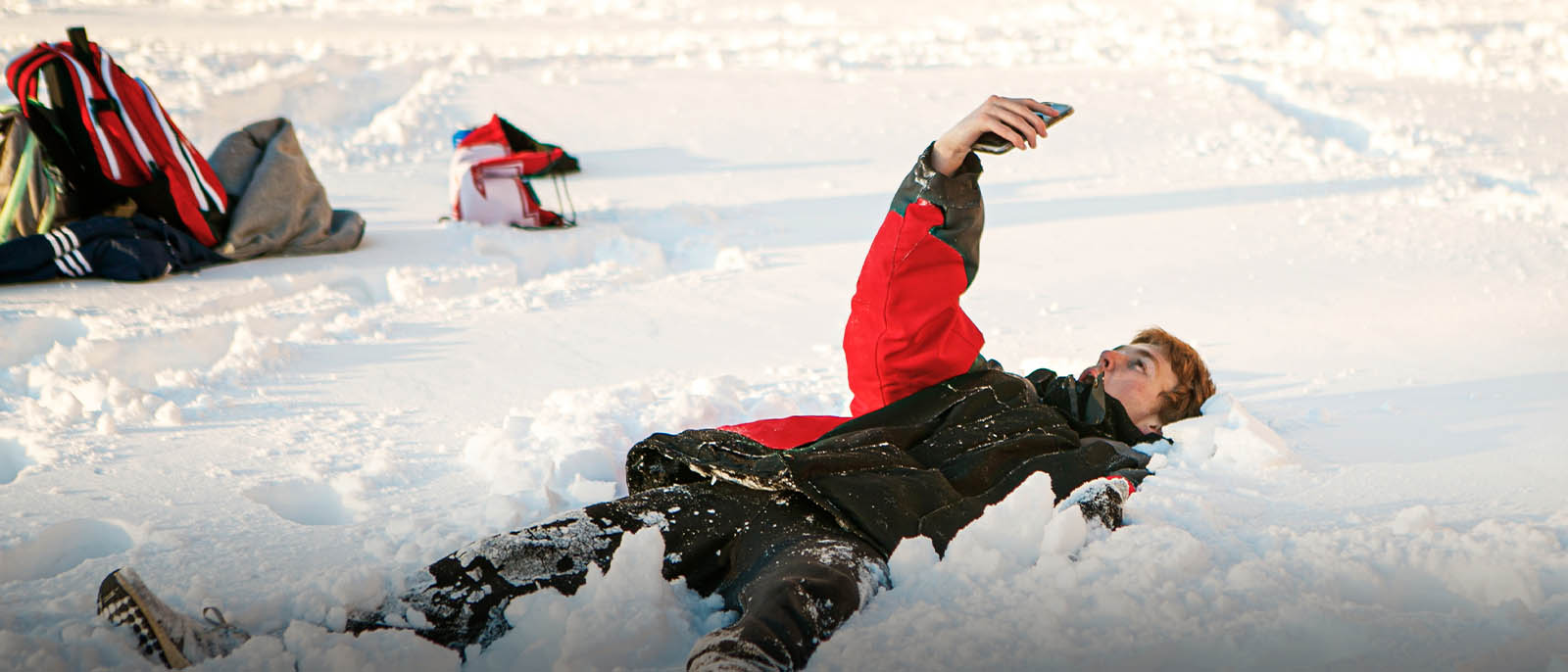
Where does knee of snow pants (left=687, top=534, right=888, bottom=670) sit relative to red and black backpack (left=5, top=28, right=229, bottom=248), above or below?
below

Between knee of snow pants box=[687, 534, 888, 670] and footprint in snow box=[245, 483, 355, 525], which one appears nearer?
knee of snow pants box=[687, 534, 888, 670]

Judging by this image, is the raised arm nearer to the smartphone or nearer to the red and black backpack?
the smartphone

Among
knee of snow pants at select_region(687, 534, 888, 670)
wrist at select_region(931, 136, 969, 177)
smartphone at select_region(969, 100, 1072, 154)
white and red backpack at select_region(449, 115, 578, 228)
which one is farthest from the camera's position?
white and red backpack at select_region(449, 115, 578, 228)

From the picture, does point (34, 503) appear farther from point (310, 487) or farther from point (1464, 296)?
point (1464, 296)

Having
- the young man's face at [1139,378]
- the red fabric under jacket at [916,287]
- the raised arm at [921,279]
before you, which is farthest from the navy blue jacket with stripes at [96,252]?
the young man's face at [1139,378]

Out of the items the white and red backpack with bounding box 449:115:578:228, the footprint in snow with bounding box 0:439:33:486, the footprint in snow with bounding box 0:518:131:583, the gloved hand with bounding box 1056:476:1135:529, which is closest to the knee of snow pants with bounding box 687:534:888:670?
the gloved hand with bounding box 1056:476:1135:529

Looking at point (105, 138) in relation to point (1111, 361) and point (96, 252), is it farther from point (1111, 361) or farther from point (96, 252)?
point (1111, 361)

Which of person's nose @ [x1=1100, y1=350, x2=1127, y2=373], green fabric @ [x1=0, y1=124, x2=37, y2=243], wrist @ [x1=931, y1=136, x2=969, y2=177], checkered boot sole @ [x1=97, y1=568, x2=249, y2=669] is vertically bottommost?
checkered boot sole @ [x1=97, y1=568, x2=249, y2=669]

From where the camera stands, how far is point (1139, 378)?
2.45m

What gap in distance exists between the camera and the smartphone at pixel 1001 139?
199 centimetres

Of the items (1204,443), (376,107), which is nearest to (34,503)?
(1204,443)

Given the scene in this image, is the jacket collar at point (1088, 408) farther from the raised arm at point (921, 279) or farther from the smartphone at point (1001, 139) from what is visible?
the smartphone at point (1001, 139)

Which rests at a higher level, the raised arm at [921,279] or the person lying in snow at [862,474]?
the raised arm at [921,279]

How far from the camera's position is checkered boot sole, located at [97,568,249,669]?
1.48 m
